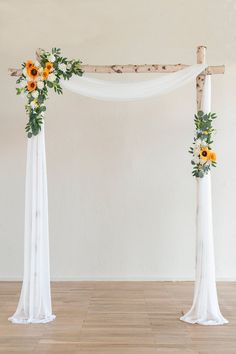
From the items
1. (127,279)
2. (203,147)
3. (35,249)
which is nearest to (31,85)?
(35,249)

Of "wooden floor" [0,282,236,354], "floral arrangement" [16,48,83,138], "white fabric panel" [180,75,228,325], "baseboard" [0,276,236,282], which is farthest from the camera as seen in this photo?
"baseboard" [0,276,236,282]

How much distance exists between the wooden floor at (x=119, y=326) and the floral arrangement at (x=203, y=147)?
1302 millimetres

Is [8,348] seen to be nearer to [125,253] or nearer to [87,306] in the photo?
[87,306]

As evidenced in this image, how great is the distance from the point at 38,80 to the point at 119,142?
6.09 ft

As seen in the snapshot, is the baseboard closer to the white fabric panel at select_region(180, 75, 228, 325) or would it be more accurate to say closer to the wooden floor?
the wooden floor

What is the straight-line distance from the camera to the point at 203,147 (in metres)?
4.04

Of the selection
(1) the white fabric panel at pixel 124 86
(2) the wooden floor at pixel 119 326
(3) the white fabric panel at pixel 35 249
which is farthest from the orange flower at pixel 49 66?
(2) the wooden floor at pixel 119 326

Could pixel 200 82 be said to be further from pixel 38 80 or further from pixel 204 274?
pixel 204 274

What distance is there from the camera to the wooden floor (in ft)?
10.7

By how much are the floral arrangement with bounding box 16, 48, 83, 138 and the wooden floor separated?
1.64 m

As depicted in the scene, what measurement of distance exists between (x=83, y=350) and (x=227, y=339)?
1.09 meters

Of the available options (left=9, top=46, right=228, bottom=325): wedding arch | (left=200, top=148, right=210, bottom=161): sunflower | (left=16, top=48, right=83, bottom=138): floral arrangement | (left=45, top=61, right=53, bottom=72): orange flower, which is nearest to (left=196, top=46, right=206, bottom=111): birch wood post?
(left=9, top=46, right=228, bottom=325): wedding arch

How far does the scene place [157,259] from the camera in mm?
5594

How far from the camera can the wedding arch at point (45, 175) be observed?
388 centimetres
